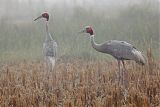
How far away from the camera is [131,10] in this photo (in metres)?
11.2

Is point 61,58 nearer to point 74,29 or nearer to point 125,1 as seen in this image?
point 74,29

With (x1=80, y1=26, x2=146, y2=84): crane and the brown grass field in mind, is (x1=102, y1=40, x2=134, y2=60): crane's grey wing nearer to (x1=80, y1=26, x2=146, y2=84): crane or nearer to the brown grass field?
(x1=80, y1=26, x2=146, y2=84): crane

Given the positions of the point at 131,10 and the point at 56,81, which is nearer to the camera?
the point at 56,81

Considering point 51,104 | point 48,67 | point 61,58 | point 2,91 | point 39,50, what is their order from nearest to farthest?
1. point 51,104
2. point 2,91
3. point 48,67
4. point 61,58
5. point 39,50

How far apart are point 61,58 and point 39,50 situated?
3.07ft

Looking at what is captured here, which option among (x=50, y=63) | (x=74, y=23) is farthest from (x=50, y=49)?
(x=74, y=23)

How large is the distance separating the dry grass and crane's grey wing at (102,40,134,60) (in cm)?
28

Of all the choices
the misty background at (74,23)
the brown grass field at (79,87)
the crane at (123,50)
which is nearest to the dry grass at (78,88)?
the brown grass field at (79,87)

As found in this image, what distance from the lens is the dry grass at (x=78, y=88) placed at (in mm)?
5152

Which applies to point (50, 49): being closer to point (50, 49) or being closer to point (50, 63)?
point (50, 49)

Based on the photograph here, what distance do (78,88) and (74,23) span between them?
5393 millimetres

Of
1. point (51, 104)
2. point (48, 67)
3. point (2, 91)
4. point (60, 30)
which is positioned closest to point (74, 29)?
point (60, 30)

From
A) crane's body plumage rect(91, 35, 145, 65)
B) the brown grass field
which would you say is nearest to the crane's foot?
the brown grass field

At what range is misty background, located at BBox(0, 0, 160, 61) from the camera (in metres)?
10.4
